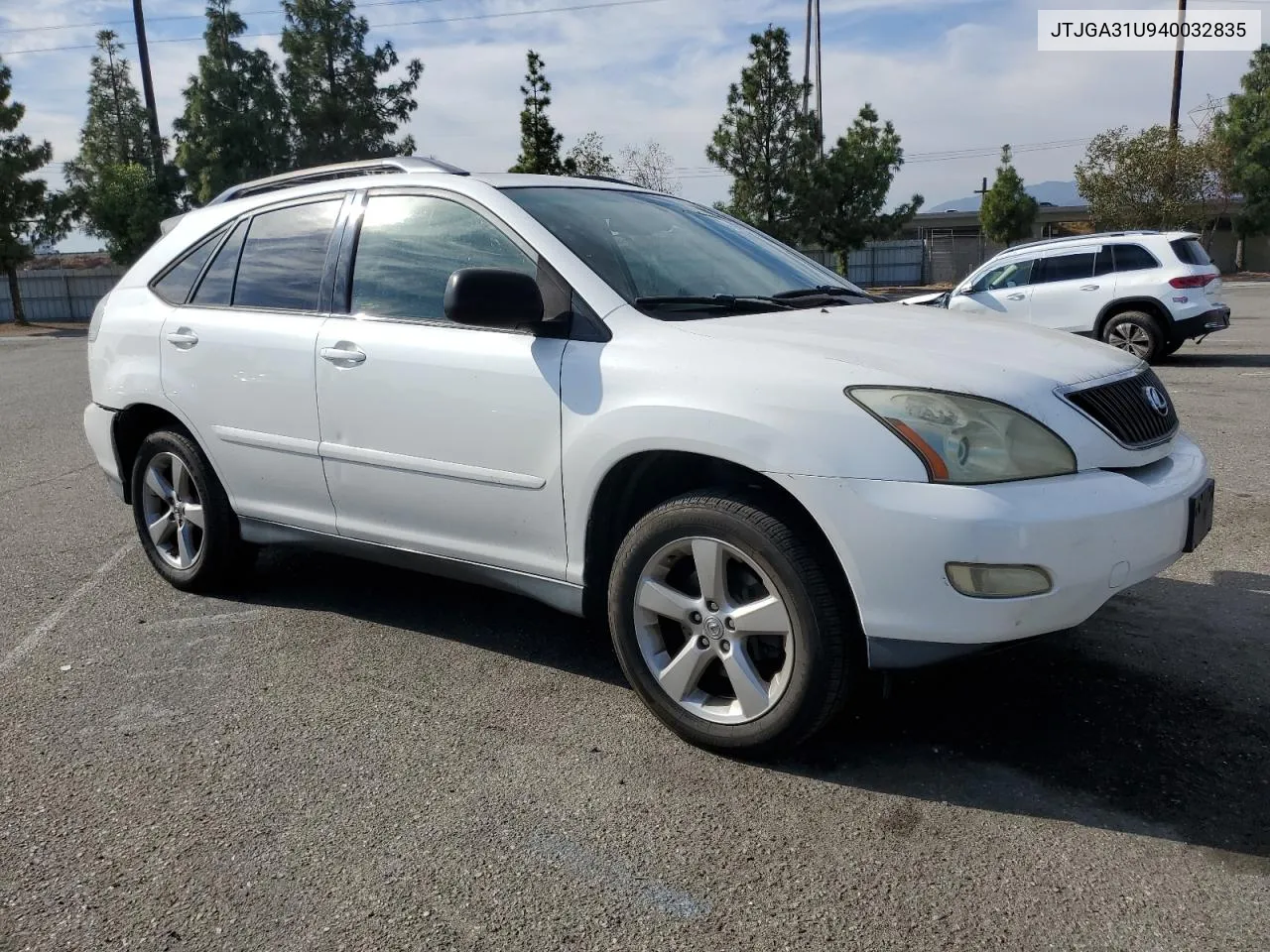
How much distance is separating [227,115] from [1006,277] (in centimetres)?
3204

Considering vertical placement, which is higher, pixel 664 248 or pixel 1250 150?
pixel 1250 150

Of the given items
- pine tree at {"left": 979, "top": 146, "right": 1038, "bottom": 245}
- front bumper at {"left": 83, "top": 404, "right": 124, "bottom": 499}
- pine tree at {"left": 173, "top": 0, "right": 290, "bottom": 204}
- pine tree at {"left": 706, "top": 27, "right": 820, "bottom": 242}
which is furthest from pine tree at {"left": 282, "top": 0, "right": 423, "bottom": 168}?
front bumper at {"left": 83, "top": 404, "right": 124, "bottom": 499}

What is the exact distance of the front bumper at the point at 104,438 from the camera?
5.01 meters

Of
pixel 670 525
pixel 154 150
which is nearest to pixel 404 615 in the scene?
pixel 670 525

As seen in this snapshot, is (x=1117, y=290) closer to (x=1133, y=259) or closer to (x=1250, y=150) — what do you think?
(x=1133, y=259)

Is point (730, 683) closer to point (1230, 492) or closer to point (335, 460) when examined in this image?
point (335, 460)

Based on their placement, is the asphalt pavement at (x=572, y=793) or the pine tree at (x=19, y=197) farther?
the pine tree at (x=19, y=197)

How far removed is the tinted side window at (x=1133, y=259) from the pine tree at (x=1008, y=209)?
123 feet

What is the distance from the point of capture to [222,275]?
15.1 feet

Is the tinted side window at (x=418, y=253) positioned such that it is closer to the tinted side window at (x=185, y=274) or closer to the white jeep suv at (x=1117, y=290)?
the tinted side window at (x=185, y=274)

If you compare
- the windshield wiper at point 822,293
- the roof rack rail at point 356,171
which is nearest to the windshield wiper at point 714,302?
the windshield wiper at point 822,293

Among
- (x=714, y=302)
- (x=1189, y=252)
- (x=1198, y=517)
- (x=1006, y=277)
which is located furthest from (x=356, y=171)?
(x=1189, y=252)

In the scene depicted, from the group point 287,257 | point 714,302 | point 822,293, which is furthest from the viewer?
point 287,257

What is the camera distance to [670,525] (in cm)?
312
